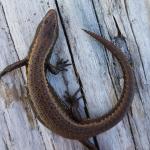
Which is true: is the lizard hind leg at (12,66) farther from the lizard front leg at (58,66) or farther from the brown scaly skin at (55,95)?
the lizard front leg at (58,66)

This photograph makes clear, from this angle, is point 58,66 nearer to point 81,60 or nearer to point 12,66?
point 81,60

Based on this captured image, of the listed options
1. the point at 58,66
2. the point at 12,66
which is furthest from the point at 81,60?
the point at 12,66

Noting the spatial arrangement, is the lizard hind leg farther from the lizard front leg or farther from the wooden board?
the lizard front leg

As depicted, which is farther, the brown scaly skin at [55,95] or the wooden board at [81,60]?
the wooden board at [81,60]

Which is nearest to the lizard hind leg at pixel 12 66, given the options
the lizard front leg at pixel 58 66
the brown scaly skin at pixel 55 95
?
the brown scaly skin at pixel 55 95

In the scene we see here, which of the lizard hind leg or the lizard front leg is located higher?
the lizard hind leg

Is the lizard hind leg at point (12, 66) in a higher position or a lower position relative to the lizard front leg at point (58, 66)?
higher

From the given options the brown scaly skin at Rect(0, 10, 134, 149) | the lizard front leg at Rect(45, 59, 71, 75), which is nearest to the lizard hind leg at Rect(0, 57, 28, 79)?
the brown scaly skin at Rect(0, 10, 134, 149)
